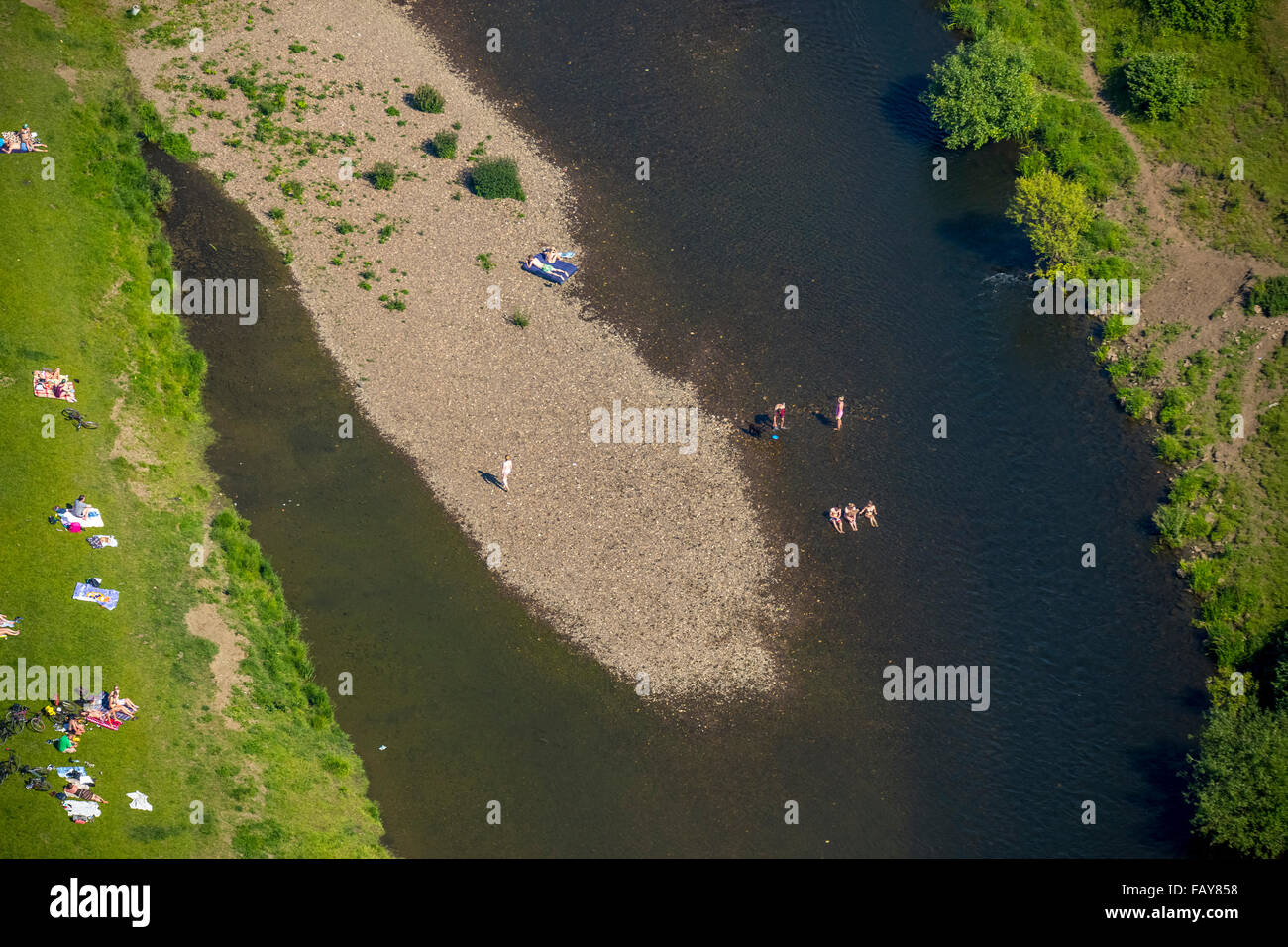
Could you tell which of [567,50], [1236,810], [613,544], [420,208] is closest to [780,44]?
[567,50]

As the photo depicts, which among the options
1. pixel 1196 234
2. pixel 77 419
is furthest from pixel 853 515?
pixel 77 419

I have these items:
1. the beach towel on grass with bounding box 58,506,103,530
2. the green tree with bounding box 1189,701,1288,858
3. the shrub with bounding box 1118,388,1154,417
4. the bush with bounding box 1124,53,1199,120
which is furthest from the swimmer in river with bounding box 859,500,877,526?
the beach towel on grass with bounding box 58,506,103,530

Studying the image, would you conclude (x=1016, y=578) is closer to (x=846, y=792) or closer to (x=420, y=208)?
(x=846, y=792)

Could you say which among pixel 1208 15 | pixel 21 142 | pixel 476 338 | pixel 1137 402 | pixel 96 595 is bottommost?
pixel 96 595

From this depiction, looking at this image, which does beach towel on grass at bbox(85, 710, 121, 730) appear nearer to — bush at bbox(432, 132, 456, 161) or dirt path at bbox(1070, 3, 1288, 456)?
bush at bbox(432, 132, 456, 161)

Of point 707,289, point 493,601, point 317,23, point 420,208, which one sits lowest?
point 493,601

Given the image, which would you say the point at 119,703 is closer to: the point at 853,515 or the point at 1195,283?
the point at 853,515
